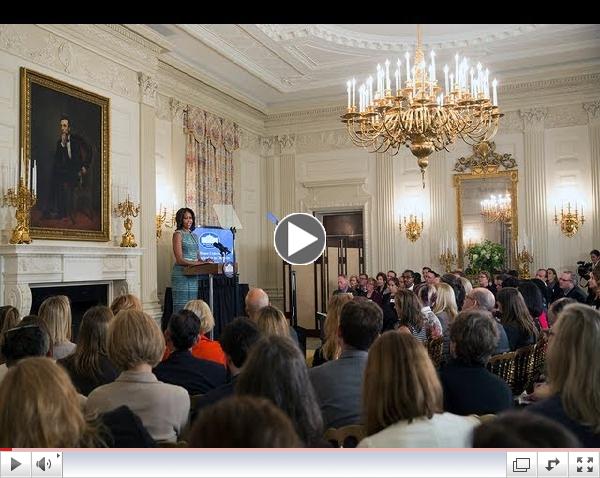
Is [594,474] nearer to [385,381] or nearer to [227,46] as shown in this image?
[385,381]

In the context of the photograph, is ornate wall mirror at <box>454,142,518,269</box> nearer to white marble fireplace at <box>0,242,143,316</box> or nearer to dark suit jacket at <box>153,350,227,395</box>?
white marble fireplace at <box>0,242,143,316</box>

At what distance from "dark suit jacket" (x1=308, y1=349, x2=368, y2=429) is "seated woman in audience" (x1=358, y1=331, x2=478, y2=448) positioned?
0.53 m

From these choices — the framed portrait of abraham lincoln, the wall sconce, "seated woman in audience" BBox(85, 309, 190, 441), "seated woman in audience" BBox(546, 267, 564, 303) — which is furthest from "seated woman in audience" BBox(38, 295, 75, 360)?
the wall sconce

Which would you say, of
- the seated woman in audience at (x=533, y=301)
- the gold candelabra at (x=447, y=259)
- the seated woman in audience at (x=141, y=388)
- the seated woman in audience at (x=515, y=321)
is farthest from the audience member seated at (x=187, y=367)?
the gold candelabra at (x=447, y=259)

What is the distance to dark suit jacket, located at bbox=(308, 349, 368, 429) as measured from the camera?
230cm

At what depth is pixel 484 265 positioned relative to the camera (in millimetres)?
9258

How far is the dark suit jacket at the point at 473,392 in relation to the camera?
7.89 feet

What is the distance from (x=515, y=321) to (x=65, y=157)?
4745mm

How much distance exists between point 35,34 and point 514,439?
20.5ft

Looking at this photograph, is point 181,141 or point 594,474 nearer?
point 594,474

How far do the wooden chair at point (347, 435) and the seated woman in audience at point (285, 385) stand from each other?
248mm

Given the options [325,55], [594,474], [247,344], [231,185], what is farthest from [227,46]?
[594,474]

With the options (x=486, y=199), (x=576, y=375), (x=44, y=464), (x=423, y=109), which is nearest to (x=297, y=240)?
(x=423, y=109)

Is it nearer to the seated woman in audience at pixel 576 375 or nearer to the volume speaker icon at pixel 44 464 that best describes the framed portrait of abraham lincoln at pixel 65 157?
the volume speaker icon at pixel 44 464
